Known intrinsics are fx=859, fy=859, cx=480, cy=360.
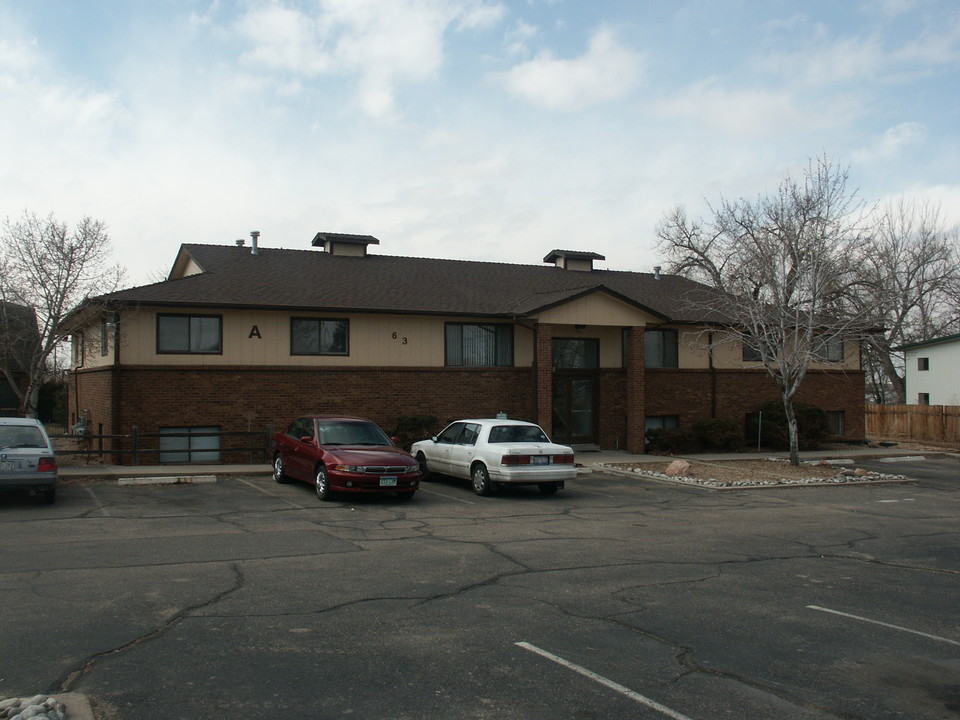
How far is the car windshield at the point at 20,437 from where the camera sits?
14.0 meters

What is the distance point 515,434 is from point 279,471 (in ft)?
16.6

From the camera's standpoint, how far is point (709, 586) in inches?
351

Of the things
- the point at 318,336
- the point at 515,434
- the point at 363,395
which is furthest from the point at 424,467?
the point at 318,336

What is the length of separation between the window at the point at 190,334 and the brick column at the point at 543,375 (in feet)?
28.0

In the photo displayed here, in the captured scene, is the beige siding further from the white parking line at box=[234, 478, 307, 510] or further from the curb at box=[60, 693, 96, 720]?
the curb at box=[60, 693, 96, 720]

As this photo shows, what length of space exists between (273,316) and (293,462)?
630 centimetres

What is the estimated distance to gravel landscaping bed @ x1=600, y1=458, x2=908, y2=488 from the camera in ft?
61.7

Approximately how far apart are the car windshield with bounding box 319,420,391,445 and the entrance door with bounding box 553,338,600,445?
31.3 ft

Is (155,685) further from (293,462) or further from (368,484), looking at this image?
(293,462)

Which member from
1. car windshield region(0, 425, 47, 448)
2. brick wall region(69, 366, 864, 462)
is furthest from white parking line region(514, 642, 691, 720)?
brick wall region(69, 366, 864, 462)

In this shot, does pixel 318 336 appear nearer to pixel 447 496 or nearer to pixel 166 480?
pixel 166 480

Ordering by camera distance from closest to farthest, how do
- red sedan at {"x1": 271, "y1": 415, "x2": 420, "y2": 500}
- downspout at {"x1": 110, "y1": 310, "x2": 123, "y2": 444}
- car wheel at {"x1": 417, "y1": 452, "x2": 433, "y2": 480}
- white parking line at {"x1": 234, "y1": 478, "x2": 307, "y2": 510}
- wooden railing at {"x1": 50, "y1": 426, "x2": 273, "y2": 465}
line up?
white parking line at {"x1": 234, "y1": 478, "x2": 307, "y2": 510} < red sedan at {"x1": 271, "y1": 415, "x2": 420, "y2": 500} < car wheel at {"x1": 417, "y1": 452, "x2": 433, "y2": 480} < wooden railing at {"x1": 50, "y1": 426, "x2": 273, "y2": 465} < downspout at {"x1": 110, "y1": 310, "x2": 123, "y2": 444}

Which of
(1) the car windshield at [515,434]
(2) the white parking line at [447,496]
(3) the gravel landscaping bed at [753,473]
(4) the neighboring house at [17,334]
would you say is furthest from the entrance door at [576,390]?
(4) the neighboring house at [17,334]

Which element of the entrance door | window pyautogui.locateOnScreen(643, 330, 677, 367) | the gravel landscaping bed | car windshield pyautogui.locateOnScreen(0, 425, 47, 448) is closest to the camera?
car windshield pyautogui.locateOnScreen(0, 425, 47, 448)
